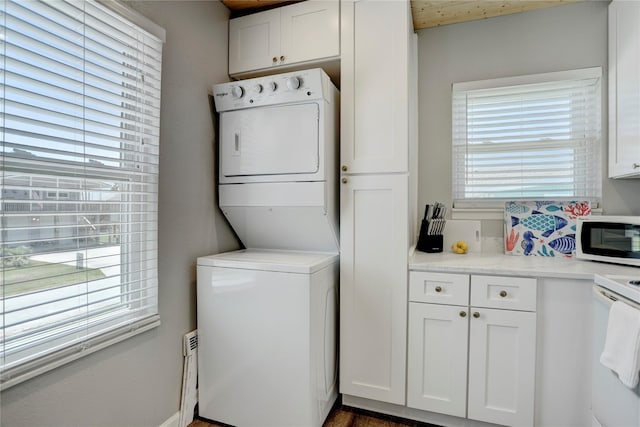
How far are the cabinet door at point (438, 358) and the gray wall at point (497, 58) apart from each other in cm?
82

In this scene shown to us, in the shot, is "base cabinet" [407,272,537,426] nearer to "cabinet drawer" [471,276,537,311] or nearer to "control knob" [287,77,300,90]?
"cabinet drawer" [471,276,537,311]

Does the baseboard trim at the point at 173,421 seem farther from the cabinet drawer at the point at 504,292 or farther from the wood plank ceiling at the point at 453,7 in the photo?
the wood plank ceiling at the point at 453,7

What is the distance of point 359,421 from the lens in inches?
71.6

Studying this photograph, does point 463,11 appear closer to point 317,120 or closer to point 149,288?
point 317,120

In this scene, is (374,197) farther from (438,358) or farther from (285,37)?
(285,37)

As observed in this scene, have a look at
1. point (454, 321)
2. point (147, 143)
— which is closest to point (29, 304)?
point (147, 143)

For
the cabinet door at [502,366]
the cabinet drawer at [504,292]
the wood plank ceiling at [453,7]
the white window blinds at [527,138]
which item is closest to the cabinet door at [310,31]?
the wood plank ceiling at [453,7]

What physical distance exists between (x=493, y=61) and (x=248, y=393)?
2.56 meters

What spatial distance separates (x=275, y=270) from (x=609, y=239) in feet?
5.88

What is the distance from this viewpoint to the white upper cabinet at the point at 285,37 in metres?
1.89

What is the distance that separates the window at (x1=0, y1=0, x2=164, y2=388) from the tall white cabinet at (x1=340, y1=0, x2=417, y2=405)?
1003 mm

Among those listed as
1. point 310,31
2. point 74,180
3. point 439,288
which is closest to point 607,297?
point 439,288

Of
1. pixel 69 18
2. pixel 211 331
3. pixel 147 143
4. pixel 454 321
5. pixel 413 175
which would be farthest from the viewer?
pixel 413 175

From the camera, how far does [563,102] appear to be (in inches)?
81.4
